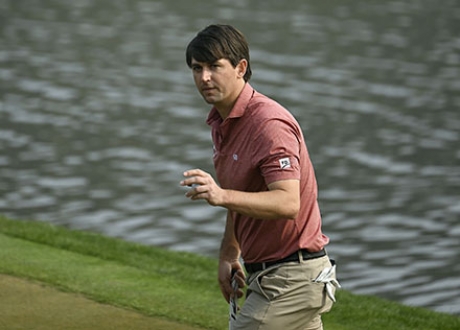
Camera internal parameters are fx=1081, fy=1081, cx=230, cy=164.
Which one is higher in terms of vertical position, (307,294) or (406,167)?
(307,294)

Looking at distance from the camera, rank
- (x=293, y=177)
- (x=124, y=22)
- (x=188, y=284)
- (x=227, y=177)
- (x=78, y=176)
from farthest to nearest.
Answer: (x=124, y=22) < (x=78, y=176) < (x=188, y=284) < (x=227, y=177) < (x=293, y=177)

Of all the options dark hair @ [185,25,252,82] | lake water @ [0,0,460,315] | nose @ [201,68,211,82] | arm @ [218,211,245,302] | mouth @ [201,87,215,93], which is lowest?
lake water @ [0,0,460,315]

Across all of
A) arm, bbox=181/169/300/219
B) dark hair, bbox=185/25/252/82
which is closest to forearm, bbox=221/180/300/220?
arm, bbox=181/169/300/219

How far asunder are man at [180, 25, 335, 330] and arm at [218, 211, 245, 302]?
22cm

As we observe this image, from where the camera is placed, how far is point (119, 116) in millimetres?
14508

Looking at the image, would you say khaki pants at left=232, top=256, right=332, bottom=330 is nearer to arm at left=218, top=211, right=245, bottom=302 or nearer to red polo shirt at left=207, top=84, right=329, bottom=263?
red polo shirt at left=207, top=84, right=329, bottom=263

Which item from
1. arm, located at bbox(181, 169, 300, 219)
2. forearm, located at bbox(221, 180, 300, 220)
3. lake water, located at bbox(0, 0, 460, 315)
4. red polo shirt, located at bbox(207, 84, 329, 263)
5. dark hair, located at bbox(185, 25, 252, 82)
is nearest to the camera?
arm, located at bbox(181, 169, 300, 219)

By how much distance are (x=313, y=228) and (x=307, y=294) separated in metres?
0.27

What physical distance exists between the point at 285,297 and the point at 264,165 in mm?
607

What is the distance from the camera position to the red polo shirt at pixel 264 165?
13.4ft

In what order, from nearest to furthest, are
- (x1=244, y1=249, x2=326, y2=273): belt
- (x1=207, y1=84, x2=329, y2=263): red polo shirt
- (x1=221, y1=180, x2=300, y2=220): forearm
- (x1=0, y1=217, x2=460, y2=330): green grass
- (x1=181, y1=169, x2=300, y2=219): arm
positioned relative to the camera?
(x1=181, y1=169, x2=300, y2=219): arm
(x1=221, y1=180, x2=300, y2=220): forearm
(x1=207, y1=84, x2=329, y2=263): red polo shirt
(x1=244, y1=249, x2=326, y2=273): belt
(x1=0, y1=217, x2=460, y2=330): green grass

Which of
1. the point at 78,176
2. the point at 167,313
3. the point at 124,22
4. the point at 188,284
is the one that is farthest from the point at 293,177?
the point at 124,22

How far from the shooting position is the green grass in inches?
271

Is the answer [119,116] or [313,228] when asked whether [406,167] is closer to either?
[119,116]
